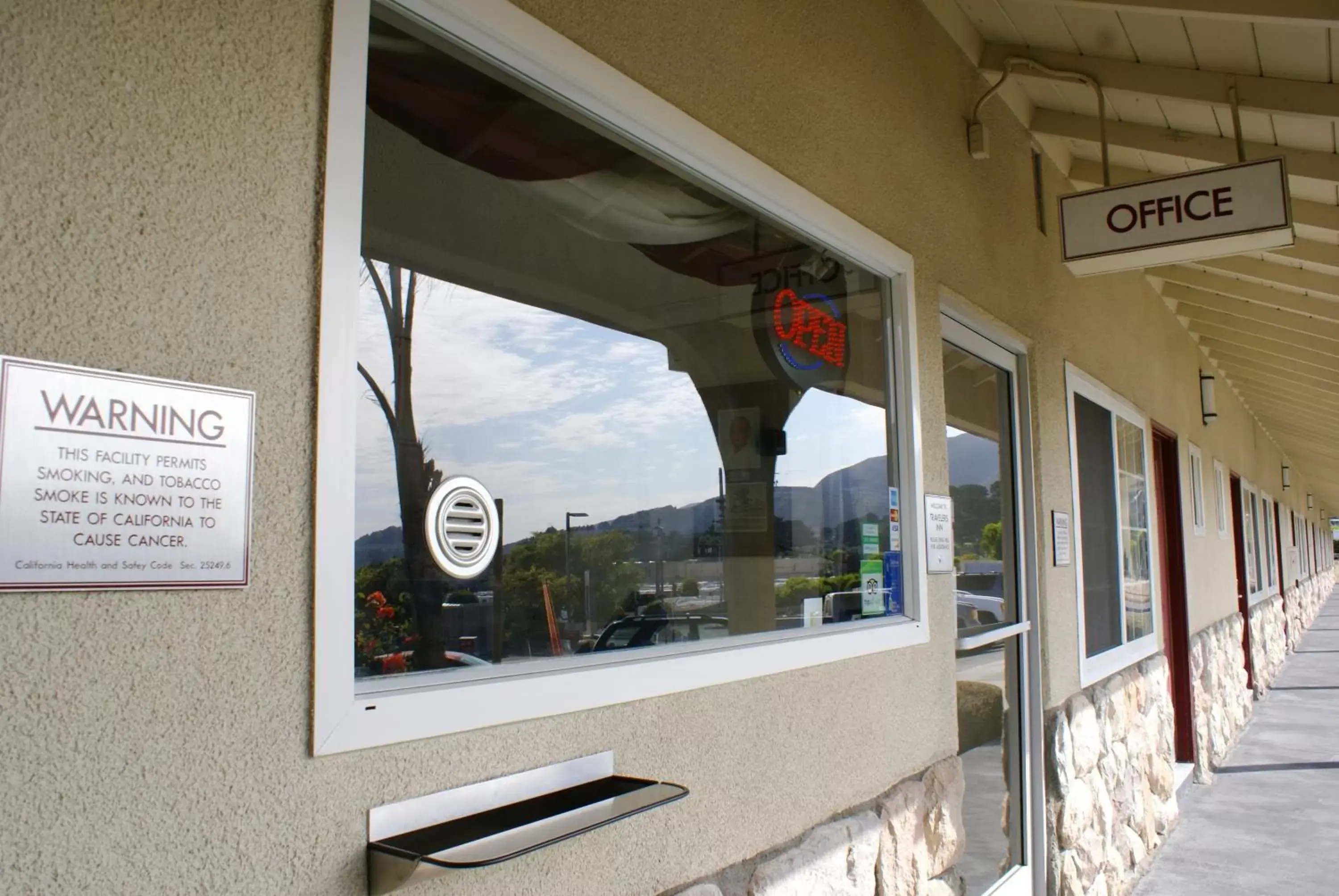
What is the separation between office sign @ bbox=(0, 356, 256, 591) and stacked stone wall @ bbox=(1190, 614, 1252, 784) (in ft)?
22.9

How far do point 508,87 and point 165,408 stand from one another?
2.55ft

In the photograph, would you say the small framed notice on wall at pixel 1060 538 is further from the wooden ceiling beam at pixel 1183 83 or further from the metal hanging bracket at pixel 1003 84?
the wooden ceiling beam at pixel 1183 83

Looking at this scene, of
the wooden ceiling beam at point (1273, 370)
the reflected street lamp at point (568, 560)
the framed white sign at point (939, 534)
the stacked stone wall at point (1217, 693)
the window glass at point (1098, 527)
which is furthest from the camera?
the wooden ceiling beam at point (1273, 370)

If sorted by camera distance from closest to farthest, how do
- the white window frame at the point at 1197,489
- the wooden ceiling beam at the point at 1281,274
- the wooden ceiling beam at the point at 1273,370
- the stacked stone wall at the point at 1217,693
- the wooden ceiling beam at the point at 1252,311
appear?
the wooden ceiling beam at the point at 1281,274, the wooden ceiling beam at the point at 1252,311, the stacked stone wall at the point at 1217,693, the white window frame at the point at 1197,489, the wooden ceiling beam at the point at 1273,370

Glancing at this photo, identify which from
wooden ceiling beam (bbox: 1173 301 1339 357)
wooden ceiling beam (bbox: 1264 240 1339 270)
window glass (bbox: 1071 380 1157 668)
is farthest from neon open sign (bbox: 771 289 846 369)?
wooden ceiling beam (bbox: 1173 301 1339 357)

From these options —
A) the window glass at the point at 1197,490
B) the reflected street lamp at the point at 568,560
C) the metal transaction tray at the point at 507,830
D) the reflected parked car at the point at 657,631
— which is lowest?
the metal transaction tray at the point at 507,830

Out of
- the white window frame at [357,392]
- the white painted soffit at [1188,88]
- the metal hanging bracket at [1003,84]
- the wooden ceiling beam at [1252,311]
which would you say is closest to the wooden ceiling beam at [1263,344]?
the wooden ceiling beam at [1252,311]

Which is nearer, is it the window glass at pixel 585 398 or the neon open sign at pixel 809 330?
the window glass at pixel 585 398

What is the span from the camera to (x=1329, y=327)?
20.0 ft

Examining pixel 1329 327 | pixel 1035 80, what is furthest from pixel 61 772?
pixel 1329 327

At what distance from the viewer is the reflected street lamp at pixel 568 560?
1628mm

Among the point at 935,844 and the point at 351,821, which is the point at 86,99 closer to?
the point at 351,821

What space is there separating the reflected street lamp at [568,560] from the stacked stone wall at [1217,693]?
623cm

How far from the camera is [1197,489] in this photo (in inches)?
284
